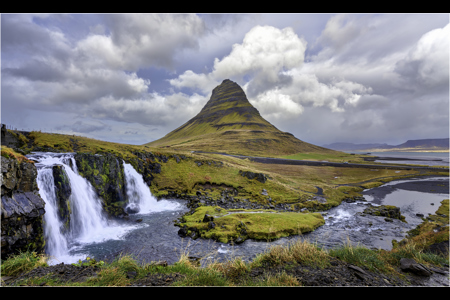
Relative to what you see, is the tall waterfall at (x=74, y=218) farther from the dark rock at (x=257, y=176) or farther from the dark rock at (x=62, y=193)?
the dark rock at (x=257, y=176)

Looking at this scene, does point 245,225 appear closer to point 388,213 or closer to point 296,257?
point 296,257

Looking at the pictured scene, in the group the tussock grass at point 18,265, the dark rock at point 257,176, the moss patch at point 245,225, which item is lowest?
the moss patch at point 245,225

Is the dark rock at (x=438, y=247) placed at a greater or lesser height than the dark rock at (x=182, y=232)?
greater

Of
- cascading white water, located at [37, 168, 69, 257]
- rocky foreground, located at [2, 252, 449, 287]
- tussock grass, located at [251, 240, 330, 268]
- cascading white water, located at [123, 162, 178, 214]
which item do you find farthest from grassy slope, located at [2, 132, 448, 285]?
cascading white water, located at [37, 168, 69, 257]

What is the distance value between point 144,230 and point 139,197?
40.6 feet

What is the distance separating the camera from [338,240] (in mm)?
22688

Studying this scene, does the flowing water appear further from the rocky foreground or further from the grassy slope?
the rocky foreground

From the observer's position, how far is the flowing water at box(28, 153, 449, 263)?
57.9 ft

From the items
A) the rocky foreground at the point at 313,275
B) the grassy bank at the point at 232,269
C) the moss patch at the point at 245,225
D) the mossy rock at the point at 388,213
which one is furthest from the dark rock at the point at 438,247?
the mossy rock at the point at 388,213

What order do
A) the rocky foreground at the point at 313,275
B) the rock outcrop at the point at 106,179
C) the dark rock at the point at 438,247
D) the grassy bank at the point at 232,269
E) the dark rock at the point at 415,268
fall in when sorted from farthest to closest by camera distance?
the rock outcrop at the point at 106,179 < the dark rock at the point at 438,247 < the dark rock at the point at 415,268 < the rocky foreground at the point at 313,275 < the grassy bank at the point at 232,269

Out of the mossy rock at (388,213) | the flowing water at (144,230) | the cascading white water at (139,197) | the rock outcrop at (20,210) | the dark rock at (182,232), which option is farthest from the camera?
the mossy rock at (388,213)

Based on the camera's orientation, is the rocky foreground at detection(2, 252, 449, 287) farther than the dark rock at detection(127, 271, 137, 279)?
No

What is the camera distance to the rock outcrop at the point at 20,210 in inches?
492
